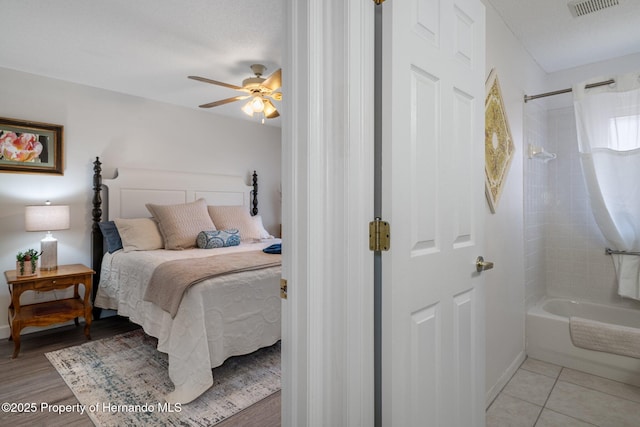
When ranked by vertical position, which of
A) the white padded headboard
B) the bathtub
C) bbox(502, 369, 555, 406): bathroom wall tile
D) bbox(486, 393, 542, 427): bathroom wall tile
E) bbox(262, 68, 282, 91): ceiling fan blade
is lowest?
bbox(502, 369, 555, 406): bathroom wall tile

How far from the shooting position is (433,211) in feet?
3.73

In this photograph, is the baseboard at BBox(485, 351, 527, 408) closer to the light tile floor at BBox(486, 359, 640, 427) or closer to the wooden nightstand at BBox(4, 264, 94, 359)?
the light tile floor at BBox(486, 359, 640, 427)

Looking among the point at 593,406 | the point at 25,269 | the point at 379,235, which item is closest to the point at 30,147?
the point at 25,269

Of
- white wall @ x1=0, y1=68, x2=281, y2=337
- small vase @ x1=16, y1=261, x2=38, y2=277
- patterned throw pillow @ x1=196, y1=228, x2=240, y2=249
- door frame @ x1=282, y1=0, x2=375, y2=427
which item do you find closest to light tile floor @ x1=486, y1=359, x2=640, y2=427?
door frame @ x1=282, y1=0, x2=375, y2=427

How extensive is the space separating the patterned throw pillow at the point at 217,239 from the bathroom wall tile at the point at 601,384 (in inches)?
120

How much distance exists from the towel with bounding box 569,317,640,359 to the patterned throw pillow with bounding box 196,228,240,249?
3.06m

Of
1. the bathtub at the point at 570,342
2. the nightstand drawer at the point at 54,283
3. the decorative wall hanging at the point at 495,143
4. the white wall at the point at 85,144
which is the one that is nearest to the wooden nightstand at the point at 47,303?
the nightstand drawer at the point at 54,283

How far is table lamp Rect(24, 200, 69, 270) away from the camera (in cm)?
284

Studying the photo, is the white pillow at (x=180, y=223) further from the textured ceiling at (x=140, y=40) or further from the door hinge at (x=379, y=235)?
the door hinge at (x=379, y=235)

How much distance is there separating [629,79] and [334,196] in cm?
265

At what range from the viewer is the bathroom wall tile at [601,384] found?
6.85 ft

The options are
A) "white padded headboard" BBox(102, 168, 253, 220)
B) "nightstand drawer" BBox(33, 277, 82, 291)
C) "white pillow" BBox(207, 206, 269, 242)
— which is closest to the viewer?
"nightstand drawer" BBox(33, 277, 82, 291)

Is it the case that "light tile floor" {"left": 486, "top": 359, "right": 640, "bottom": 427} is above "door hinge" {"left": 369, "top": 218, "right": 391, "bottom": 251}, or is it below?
below

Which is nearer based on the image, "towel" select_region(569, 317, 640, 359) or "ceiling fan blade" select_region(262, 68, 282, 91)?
"towel" select_region(569, 317, 640, 359)
